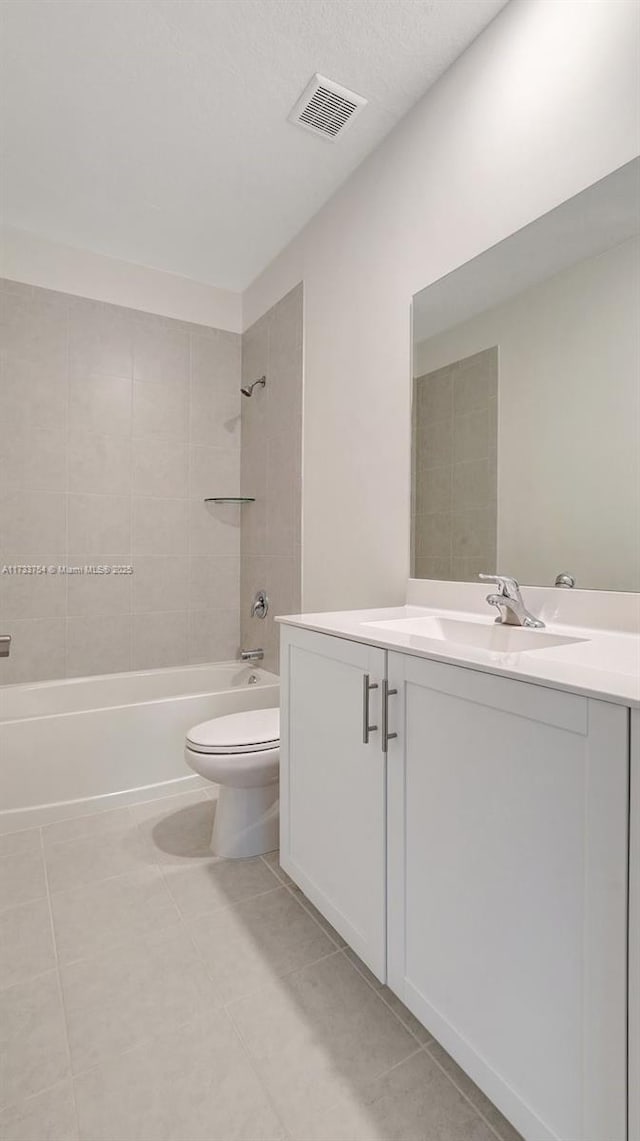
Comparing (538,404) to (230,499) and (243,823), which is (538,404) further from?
(230,499)

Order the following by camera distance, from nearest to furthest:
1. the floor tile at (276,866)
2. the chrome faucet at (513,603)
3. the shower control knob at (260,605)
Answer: the chrome faucet at (513,603) → the floor tile at (276,866) → the shower control knob at (260,605)

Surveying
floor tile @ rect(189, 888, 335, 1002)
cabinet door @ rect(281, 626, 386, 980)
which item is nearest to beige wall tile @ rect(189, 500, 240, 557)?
cabinet door @ rect(281, 626, 386, 980)

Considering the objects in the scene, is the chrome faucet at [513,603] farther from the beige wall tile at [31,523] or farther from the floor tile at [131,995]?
the beige wall tile at [31,523]

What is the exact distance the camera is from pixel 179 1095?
1.04 meters

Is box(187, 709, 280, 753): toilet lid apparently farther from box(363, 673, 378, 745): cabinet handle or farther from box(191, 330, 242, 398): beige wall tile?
box(191, 330, 242, 398): beige wall tile

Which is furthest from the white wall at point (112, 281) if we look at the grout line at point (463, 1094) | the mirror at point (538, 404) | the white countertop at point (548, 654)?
the grout line at point (463, 1094)

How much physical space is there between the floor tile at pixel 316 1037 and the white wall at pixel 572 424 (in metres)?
1.10

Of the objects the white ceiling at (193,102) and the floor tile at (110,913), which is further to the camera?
the white ceiling at (193,102)

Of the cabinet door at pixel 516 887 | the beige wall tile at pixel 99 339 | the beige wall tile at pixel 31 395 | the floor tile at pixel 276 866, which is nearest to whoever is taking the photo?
the cabinet door at pixel 516 887

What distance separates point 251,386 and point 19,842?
2458mm

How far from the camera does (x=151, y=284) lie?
3033 mm

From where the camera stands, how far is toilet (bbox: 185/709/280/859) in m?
1.79

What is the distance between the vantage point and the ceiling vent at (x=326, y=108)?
1.82m

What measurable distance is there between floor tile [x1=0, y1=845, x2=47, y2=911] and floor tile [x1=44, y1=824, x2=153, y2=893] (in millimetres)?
30
